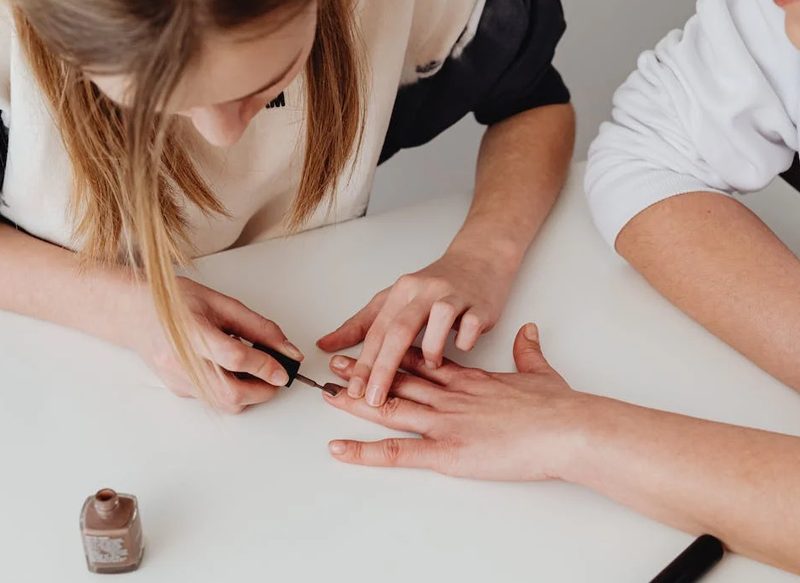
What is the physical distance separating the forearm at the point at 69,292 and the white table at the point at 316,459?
0.01 m

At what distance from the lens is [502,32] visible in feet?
3.27

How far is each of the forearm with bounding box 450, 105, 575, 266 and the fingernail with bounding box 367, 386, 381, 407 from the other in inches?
7.5

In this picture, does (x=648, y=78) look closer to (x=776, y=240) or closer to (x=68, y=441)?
(x=776, y=240)

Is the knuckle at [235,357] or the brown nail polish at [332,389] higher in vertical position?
the knuckle at [235,357]

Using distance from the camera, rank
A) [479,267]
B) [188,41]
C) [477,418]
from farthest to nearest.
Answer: [479,267]
[477,418]
[188,41]

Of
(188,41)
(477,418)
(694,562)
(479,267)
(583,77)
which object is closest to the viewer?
(188,41)

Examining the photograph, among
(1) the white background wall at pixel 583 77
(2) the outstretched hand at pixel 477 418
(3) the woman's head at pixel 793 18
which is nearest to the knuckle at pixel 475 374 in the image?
(2) the outstretched hand at pixel 477 418

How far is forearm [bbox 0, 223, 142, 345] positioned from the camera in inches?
33.7

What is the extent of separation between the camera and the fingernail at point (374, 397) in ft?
2.68

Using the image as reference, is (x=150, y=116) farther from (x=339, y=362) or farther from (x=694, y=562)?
(x=694, y=562)

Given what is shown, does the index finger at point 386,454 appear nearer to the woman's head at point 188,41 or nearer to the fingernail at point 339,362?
the fingernail at point 339,362

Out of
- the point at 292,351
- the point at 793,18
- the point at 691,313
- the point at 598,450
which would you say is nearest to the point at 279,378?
the point at 292,351

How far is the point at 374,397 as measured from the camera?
0.82 m

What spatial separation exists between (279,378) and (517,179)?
1.12 ft
